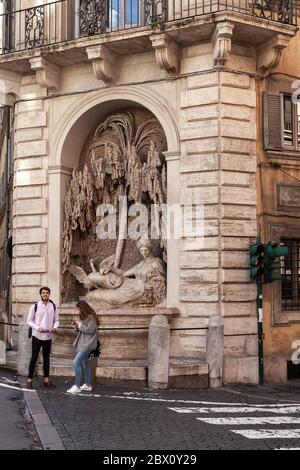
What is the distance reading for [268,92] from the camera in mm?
14633

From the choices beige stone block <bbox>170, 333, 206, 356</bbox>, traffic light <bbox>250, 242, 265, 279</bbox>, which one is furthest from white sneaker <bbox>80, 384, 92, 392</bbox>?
traffic light <bbox>250, 242, 265, 279</bbox>

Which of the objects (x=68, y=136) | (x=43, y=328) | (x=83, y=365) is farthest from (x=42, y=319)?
(x=68, y=136)

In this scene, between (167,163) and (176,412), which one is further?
(167,163)

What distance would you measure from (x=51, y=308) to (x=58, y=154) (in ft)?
14.8

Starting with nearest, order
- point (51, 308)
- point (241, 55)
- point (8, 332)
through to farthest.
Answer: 1. point (51, 308)
2. point (241, 55)
3. point (8, 332)

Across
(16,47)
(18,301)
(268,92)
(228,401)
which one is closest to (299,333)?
(228,401)

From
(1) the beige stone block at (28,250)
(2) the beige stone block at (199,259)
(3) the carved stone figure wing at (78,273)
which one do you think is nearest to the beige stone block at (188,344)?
(2) the beige stone block at (199,259)

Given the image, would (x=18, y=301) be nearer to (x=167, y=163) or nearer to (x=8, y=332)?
(x=8, y=332)

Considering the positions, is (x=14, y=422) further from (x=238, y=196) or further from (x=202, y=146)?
(x=202, y=146)

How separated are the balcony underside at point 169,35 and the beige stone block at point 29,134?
4.83ft

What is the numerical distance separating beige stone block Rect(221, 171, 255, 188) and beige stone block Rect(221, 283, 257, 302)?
1973 millimetres

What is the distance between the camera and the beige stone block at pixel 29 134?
15.9 meters

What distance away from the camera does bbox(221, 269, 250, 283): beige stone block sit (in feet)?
45.2

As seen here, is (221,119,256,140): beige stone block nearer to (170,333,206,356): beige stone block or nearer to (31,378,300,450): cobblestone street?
(170,333,206,356): beige stone block
